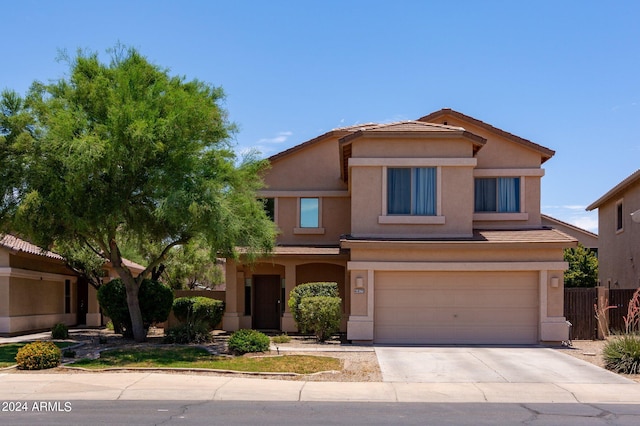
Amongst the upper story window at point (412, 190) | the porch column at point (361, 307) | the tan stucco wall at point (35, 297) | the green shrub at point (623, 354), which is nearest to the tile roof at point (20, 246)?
the tan stucco wall at point (35, 297)

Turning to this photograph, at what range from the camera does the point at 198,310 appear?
2428cm

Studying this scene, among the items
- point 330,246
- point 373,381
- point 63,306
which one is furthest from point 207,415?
point 63,306

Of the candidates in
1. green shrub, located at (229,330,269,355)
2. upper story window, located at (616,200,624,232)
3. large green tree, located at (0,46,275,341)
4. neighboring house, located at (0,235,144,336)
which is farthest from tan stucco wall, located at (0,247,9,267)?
upper story window, located at (616,200,624,232)

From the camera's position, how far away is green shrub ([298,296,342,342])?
71.8 feet

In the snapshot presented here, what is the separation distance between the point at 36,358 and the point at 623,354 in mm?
14228

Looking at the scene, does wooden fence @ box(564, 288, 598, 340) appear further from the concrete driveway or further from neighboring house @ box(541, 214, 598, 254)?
neighboring house @ box(541, 214, 598, 254)

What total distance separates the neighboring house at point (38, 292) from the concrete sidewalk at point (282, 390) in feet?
29.7

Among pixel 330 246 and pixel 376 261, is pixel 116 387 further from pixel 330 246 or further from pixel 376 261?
pixel 330 246

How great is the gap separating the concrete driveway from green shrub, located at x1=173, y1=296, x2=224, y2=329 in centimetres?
686

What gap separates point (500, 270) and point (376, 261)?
4.01m

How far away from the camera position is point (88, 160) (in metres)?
17.1

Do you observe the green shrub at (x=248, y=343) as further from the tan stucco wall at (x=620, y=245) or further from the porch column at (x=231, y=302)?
the tan stucco wall at (x=620, y=245)

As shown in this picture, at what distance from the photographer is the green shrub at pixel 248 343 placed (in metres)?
18.6

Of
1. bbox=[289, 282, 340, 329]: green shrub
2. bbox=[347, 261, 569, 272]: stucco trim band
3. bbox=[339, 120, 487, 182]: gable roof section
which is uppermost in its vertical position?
bbox=[339, 120, 487, 182]: gable roof section
